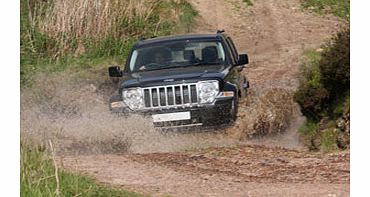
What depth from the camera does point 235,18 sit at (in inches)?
1152

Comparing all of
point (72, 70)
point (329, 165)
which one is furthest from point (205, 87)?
point (72, 70)

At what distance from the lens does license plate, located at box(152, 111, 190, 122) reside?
1230 cm

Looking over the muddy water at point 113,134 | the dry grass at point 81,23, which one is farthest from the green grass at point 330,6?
the muddy water at point 113,134

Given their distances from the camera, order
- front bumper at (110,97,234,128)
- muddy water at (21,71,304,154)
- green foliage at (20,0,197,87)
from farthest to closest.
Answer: green foliage at (20,0,197,87), front bumper at (110,97,234,128), muddy water at (21,71,304,154)

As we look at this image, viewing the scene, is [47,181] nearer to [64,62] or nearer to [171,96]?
[171,96]

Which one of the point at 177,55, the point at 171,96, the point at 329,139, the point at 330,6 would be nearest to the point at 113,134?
the point at 171,96

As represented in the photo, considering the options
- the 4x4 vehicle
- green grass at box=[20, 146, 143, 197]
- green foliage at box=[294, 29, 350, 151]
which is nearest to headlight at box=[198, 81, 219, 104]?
the 4x4 vehicle

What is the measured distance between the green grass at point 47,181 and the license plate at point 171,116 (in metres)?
3.77

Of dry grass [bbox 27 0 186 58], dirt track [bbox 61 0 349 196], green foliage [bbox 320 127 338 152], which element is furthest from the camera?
dry grass [bbox 27 0 186 58]

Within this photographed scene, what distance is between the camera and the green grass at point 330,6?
30656mm

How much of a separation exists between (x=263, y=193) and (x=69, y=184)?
1.83 m

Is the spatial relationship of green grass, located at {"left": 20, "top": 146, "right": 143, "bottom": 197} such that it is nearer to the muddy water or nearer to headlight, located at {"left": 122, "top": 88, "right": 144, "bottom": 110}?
the muddy water

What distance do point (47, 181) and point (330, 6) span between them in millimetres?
24678

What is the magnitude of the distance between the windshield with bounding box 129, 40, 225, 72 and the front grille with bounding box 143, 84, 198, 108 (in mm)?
906
